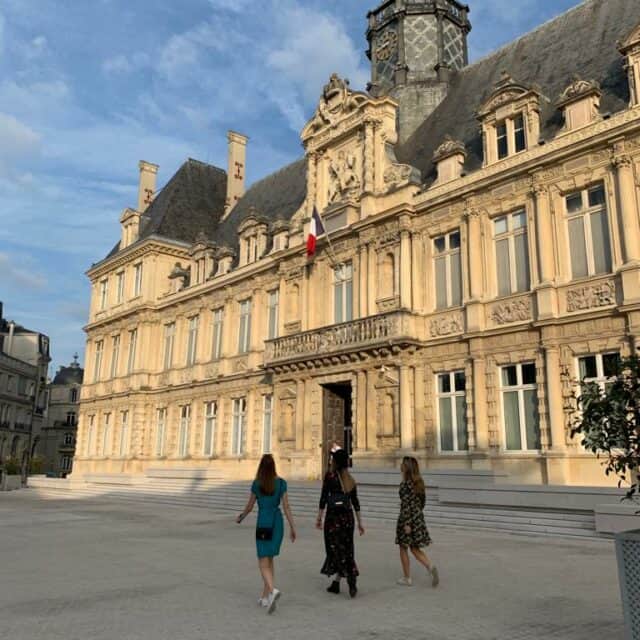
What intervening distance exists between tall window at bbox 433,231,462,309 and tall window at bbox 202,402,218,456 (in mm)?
12943

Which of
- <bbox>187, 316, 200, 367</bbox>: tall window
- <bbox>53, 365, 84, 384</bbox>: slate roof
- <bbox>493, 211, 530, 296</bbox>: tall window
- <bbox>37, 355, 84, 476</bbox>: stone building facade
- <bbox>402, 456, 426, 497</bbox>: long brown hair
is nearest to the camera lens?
<bbox>402, 456, 426, 497</bbox>: long brown hair

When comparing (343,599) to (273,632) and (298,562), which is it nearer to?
(273,632)

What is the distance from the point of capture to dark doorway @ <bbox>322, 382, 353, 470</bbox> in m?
22.2

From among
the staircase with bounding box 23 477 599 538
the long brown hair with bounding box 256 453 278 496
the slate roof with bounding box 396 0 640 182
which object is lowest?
the staircase with bounding box 23 477 599 538

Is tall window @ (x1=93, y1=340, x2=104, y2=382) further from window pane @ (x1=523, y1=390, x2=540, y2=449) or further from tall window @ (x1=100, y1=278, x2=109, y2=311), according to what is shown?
window pane @ (x1=523, y1=390, x2=540, y2=449)

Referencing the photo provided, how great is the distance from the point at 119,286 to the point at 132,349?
15.3 ft

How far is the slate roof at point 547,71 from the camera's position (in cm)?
1834

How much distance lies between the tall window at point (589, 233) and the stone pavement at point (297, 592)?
7.66m

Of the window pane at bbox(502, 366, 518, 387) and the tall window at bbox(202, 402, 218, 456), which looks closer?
the window pane at bbox(502, 366, 518, 387)

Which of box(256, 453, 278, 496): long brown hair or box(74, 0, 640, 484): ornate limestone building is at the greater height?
box(74, 0, 640, 484): ornate limestone building

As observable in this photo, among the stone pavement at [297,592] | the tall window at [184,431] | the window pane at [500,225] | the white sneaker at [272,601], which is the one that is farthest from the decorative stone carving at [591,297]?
the tall window at [184,431]

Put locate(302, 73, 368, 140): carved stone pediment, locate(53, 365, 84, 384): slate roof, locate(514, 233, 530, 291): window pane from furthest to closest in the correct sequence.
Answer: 1. locate(53, 365, 84, 384): slate roof
2. locate(302, 73, 368, 140): carved stone pediment
3. locate(514, 233, 530, 291): window pane

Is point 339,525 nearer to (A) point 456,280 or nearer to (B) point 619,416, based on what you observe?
(B) point 619,416

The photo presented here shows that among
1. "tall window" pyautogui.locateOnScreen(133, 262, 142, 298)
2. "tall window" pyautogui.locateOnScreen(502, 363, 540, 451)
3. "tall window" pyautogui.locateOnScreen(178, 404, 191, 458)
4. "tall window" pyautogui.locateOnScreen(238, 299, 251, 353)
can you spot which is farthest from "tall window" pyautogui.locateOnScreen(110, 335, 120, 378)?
"tall window" pyautogui.locateOnScreen(502, 363, 540, 451)
